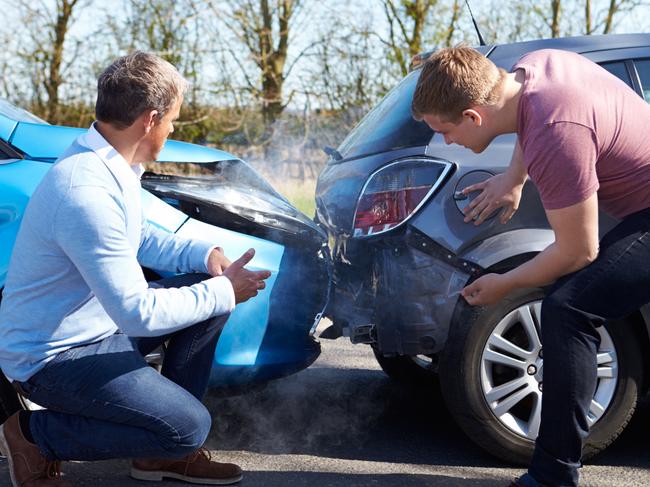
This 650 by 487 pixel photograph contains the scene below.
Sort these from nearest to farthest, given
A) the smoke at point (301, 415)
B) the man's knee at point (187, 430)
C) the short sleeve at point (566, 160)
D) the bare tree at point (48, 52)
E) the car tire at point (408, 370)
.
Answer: the short sleeve at point (566, 160) < the man's knee at point (187, 430) < the smoke at point (301, 415) < the car tire at point (408, 370) < the bare tree at point (48, 52)

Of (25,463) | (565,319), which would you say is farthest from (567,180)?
(25,463)

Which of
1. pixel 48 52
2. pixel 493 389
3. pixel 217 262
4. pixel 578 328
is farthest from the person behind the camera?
pixel 48 52

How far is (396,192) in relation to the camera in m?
3.11

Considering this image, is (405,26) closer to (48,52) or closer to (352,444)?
(48,52)

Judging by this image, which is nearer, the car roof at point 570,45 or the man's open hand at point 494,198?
the man's open hand at point 494,198

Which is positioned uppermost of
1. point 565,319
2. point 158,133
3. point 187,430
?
point 158,133

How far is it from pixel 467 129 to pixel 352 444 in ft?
4.85

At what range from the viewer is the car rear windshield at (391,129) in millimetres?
→ 3199

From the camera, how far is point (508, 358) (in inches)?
120

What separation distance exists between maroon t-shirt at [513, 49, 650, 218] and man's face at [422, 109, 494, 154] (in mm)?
108

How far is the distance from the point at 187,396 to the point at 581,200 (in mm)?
1277

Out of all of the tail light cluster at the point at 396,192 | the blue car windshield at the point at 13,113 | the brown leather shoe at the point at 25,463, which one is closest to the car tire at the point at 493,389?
the tail light cluster at the point at 396,192

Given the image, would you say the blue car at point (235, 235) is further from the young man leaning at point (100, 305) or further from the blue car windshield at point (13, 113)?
the young man leaning at point (100, 305)

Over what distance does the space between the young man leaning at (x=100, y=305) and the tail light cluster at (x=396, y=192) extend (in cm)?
69
